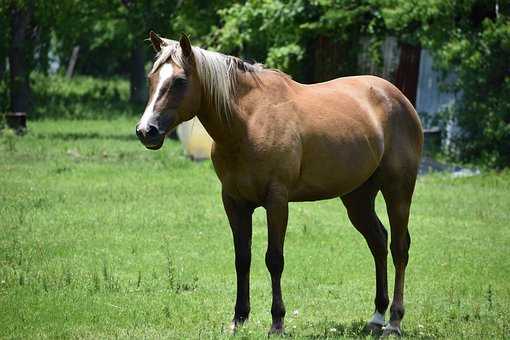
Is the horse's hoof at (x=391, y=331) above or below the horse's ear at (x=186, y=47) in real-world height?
below

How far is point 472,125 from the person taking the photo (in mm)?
19406

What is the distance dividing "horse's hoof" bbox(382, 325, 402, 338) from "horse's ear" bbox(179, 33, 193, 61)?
2592 millimetres

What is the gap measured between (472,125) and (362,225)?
11.5 meters

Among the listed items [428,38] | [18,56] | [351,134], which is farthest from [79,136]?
[351,134]

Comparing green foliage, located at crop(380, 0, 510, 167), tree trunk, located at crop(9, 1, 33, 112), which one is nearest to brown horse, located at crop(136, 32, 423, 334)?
green foliage, located at crop(380, 0, 510, 167)

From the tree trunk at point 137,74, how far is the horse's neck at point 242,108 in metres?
30.1

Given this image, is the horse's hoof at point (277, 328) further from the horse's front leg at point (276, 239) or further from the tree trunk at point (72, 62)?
the tree trunk at point (72, 62)

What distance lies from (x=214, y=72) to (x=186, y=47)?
311 millimetres

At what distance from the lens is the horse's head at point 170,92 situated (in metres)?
6.96

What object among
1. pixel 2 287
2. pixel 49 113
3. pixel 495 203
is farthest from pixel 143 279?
pixel 49 113

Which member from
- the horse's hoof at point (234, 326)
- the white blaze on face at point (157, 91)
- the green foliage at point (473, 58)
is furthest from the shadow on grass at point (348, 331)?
the green foliage at point (473, 58)

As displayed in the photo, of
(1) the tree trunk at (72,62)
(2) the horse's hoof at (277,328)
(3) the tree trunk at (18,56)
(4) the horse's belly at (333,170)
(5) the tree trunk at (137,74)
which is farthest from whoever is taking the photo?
(1) the tree trunk at (72,62)

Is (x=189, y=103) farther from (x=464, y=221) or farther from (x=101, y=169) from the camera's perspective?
(x=101, y=169)

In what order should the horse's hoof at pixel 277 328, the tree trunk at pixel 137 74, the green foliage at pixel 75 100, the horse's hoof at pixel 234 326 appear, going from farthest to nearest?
the tree trunk at pixel 137 74 < the green foliage at pixel 75 100 < the horse's hoof at pixel 234 326 < the horse's hoof at pixel 277 328
